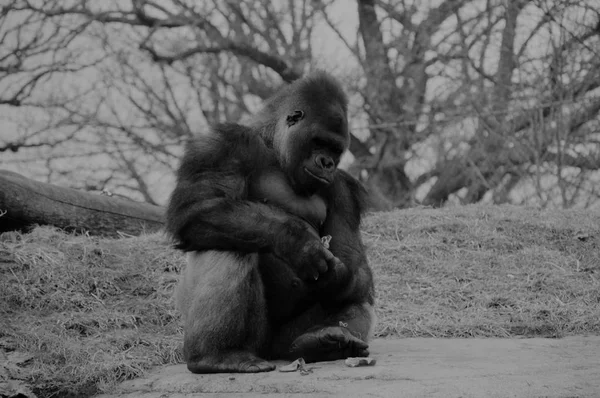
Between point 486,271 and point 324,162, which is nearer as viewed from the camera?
point 324,162

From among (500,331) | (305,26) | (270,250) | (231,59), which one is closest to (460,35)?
(305,26)

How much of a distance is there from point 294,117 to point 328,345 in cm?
144

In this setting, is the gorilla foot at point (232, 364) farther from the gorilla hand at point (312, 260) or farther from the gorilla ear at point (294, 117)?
the gorilla ear at point (294, 117)

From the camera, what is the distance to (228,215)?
4453 millimetres

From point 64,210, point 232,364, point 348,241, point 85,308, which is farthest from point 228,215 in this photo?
point 64,210

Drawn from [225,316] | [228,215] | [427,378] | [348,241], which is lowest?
[427,378]

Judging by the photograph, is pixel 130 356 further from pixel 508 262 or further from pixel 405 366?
pixel 508 262

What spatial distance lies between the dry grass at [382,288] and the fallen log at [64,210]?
23 cm

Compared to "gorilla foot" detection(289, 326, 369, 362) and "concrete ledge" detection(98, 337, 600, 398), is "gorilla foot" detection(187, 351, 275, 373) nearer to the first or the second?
"concrete ledge" detection(98, 337, 600, 398)

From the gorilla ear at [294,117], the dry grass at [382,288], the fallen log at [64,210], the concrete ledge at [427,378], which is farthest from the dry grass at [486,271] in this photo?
the fallen log at [64,210]

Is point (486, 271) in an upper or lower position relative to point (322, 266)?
lower

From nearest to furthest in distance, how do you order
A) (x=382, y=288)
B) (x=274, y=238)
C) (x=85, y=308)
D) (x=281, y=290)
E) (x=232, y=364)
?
(x=232, y=364) < (x=274, y=238) < (x=281, y=290) < (x=85, y=308) < (x=382, y=288)

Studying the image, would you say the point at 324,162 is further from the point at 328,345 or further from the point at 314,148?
the point at 328,345

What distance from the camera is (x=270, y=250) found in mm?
4465
